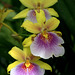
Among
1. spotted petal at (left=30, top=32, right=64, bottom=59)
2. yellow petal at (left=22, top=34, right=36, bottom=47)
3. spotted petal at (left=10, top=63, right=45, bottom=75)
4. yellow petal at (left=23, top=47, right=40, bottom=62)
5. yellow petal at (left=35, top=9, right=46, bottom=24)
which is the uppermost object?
yellow petal at (left=35, top=9, right=46, bottom=24)

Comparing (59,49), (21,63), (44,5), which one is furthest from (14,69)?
(44,5)

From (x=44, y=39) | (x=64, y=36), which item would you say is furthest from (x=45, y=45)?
(x=64, y=36)

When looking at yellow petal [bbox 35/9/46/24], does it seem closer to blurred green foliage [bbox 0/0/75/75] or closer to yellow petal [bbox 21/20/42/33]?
yellow petal [bbox 21/20/42/33]

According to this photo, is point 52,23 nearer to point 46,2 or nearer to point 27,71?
point 46,2

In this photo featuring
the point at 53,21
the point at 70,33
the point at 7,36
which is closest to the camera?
the point at 53,21

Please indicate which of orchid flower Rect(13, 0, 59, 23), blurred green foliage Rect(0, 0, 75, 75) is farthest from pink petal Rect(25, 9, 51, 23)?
blurred green foliage Rect(0, 0, 75, 75)

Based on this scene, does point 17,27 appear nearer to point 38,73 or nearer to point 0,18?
point 0,18

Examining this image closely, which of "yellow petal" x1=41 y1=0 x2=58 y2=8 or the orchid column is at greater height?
"yellow petal" x1=41 y1=0 x2=58 y2=8

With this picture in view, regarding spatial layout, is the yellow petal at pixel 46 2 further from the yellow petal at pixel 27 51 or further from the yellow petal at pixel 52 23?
the yellow petal at pixel 27 51

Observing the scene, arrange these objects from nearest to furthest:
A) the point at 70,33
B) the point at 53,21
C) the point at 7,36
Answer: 1. the point at 53,21
2. the point at 7,36
3. the point at 70,33
